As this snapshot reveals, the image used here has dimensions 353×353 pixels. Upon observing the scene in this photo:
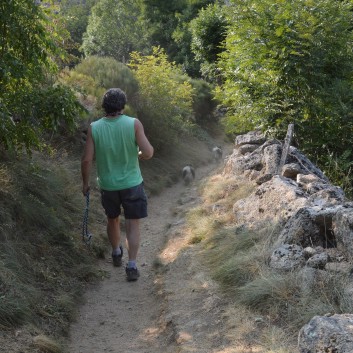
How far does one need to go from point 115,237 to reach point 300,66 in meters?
5.42

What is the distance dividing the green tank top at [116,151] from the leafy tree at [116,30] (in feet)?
97.6

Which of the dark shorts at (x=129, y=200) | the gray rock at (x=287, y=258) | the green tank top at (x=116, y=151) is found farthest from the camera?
the dark shorts at (x=129, y=200)

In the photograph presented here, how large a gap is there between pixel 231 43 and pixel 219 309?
7.88 meters

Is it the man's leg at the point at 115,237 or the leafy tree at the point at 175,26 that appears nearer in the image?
the man's leg at the point at 115,237

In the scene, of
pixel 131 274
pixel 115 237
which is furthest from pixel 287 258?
pixel 115 237

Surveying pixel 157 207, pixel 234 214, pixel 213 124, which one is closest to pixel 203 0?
pixel 213 124

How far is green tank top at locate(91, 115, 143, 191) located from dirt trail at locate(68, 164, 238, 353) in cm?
118

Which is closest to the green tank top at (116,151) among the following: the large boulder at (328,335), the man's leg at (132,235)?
the man's leg at (132,235)

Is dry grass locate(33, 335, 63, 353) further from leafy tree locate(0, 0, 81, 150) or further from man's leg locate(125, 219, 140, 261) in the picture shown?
leafy tree locate(0, 0, 81, 150)

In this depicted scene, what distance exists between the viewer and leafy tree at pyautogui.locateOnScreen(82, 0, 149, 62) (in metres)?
35.1

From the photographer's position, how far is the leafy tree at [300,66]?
9.85 metres

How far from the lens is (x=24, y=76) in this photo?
18.1 feet

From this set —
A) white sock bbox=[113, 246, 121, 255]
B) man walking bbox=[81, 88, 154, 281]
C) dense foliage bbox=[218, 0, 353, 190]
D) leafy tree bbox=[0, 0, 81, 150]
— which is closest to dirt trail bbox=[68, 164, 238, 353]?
white sock bbox=[113, 246, 121, 255]

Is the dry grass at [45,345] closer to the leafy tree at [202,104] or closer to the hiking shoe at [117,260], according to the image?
the hiking shoe at [117,260]
